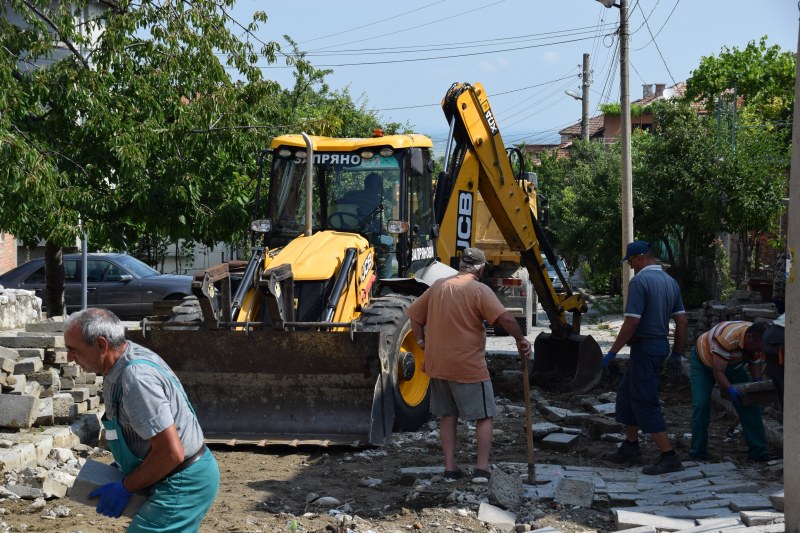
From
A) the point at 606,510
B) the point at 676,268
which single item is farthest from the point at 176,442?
the point at 676,268

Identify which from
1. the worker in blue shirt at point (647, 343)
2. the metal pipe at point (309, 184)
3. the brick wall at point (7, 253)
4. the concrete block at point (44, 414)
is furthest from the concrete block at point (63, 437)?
the brick wall at point (7, 253)

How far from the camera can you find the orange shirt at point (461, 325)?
8141mm

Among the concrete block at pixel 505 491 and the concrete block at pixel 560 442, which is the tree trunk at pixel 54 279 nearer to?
the concrete block at pixel 560 442

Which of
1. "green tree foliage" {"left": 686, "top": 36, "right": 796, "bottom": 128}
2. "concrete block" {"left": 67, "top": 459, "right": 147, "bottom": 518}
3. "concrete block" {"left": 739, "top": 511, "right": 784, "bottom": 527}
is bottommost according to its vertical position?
"concrete block" {"left": 739, "top": 511, "right": 784, "bottom": 527}

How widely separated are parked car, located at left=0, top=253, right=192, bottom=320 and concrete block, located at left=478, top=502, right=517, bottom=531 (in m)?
14.2

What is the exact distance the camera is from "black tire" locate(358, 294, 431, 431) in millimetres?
9727

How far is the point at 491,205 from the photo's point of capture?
13578mm

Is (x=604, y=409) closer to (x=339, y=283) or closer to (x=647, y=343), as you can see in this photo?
(x=647, y=343)

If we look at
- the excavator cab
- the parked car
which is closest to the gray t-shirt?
the excavator cab

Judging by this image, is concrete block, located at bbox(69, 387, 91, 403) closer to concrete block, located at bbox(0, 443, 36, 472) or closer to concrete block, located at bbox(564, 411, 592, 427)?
concrete block, located at bbox(0, 443, 36, 472)

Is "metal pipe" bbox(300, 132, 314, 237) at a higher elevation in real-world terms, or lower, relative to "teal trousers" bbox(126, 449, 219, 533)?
higher

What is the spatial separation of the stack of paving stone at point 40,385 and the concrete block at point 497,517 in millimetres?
4733

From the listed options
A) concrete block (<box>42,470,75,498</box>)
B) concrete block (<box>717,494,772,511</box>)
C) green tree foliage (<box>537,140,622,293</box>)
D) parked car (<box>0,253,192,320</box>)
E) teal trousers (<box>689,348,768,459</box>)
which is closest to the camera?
concrete block (<box>717,494,772,511</box>)

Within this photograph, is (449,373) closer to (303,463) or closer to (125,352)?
(303,463)
